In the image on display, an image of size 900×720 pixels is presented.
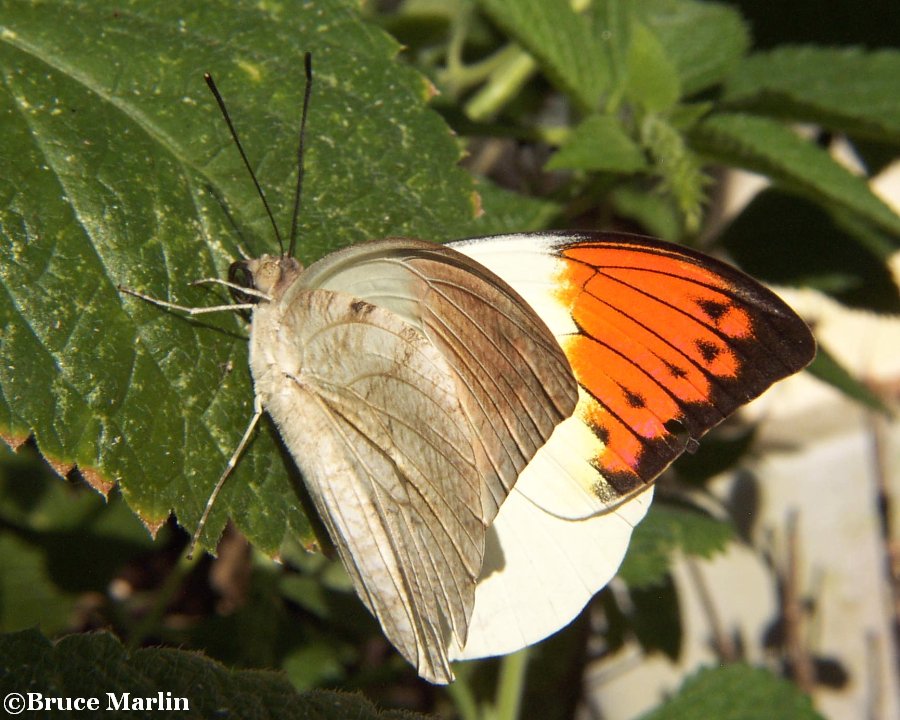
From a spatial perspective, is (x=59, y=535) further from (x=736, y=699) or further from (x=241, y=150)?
(x=736, y=699)

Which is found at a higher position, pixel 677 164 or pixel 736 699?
pixel 677 164

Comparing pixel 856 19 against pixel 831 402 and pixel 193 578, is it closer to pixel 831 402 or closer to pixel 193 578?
pixel 831 402

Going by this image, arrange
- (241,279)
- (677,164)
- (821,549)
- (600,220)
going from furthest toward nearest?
1. (821,549)
2. (600,220)
3. (677,164)
4. (241,279)

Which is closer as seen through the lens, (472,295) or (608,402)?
(472,295)

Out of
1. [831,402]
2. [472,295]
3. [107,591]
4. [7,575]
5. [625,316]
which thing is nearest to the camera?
[472,295]

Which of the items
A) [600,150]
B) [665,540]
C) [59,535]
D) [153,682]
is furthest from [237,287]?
[59,535]

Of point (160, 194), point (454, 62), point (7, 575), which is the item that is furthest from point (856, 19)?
point (7, 575)
